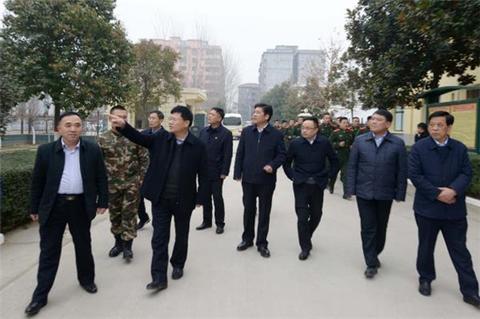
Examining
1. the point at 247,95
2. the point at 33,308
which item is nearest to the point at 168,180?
the point at 33,308

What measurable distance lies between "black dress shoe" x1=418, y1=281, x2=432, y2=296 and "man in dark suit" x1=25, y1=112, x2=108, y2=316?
3205 mm

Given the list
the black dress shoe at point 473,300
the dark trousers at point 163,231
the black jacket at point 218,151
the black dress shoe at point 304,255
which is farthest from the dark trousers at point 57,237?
the black dress shoe at point 473,300

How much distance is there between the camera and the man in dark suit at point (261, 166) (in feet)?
15.3

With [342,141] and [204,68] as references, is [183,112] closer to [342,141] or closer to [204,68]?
[342,141]

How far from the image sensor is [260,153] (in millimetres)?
4711

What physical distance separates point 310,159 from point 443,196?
1.60 meters

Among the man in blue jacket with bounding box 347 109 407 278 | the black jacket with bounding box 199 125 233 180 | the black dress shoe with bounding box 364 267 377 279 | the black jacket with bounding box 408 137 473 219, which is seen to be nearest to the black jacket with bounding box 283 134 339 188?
the man in blue jacket with bounding box 347 109 407 278

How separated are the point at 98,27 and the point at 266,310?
43.0 feet

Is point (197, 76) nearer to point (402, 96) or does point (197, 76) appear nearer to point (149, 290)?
point (402, 96)

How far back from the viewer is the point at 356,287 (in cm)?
374

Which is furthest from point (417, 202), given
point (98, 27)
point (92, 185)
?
point (98, 27)

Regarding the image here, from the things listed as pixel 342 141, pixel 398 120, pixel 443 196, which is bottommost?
pixel 443 196

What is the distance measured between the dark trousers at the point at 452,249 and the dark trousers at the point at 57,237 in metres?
3.21

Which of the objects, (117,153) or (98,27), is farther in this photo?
(98,27)
